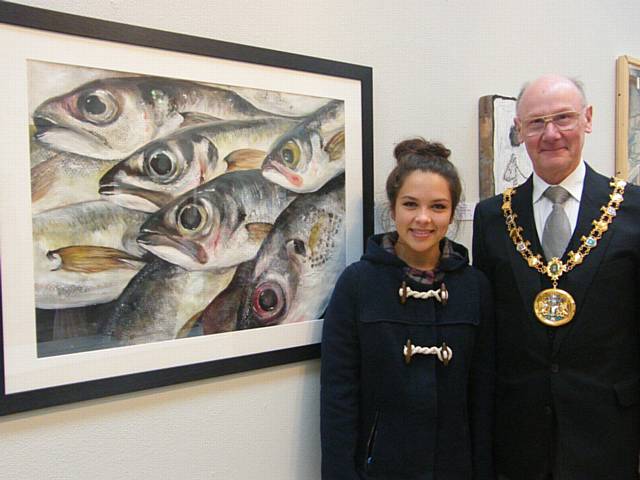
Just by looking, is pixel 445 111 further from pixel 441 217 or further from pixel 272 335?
pixel 272 335

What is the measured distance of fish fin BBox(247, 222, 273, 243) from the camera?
125cm

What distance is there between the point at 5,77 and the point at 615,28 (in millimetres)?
2196

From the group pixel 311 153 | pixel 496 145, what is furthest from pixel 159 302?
pixel 496 145

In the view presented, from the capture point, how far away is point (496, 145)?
1.67 metres

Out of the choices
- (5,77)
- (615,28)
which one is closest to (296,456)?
(5,77)

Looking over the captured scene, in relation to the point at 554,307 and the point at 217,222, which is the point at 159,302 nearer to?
the point at 217,222

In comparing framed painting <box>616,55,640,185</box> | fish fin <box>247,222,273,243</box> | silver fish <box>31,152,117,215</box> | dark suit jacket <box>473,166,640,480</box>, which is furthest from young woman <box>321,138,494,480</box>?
framed painting <box>616,55,640,185</box>

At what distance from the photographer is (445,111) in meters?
1.60

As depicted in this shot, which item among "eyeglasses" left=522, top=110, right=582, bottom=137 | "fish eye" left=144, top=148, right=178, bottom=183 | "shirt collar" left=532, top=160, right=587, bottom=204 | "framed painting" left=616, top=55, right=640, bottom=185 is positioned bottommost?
"shirt collar" left=532, top=160, right=587, bottom=204

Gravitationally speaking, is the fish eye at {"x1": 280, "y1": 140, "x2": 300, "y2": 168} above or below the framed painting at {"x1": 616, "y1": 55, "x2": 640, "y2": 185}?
below

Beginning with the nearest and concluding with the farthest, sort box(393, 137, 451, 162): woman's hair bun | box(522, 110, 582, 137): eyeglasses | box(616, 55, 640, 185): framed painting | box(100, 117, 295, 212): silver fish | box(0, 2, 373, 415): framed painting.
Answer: box(0, 2, 373, 415): framed painting < box(100, 117, 295, 212): silver fish < box(522, 110, 582, 137): eyeglasses < box(393, 137, 451, 162): woman's hair bun < box(616, 55, 640, 185): framed painting

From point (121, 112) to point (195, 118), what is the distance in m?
0.16

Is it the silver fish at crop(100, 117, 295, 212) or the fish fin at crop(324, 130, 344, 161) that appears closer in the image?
the silver fish at crop(100, 117, 295, 212)

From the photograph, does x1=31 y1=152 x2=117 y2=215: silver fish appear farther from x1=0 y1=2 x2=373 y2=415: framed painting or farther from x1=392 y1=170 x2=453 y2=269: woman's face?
x1=392 y1=170 x2=453 y2=269: woman's face
